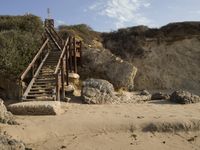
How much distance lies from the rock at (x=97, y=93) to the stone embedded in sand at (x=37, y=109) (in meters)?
2.66

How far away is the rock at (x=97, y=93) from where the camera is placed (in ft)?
51.4

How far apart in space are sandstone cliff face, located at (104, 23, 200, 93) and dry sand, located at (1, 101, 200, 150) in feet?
30.8

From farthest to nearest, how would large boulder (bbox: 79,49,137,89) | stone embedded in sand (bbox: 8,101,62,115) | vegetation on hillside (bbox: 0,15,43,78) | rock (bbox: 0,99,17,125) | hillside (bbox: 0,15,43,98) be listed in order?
large boulder (bbox: 79,49,137,89)
vegetation on hillside (bbox: 0,15,43,78)
hillside (bbox: 0,15,43,98)
stone embedded in sand (bbox: 8,101,62,115)
rock (bbox: 0,99,17,125)

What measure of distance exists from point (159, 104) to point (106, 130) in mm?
4607

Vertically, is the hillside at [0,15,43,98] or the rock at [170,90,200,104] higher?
the hillside at [0,15,43,98]

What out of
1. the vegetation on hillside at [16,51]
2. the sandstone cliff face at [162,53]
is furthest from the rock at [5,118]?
the sandstone cliff face at [162,53]

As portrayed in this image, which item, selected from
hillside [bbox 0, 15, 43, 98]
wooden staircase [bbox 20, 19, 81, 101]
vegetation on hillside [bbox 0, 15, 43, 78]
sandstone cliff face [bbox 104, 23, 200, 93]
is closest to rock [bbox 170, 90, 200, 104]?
wooden staircase [bbox 20, 19, 81, 101]

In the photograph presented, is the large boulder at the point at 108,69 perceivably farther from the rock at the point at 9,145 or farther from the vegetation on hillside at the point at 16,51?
the rock at the point at 9,145

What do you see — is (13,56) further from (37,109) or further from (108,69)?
(37,109)

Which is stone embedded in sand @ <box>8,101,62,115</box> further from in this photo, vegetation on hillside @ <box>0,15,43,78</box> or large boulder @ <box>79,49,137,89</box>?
large boulder @ <box>79,49,137,89</box>

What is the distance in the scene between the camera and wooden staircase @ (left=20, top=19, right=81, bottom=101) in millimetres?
15492

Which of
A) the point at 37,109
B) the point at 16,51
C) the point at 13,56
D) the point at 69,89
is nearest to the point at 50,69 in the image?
the point at 69,89

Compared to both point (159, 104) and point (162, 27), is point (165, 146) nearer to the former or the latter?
point (159, 104)

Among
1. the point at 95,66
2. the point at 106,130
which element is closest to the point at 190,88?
the point at 95,66
